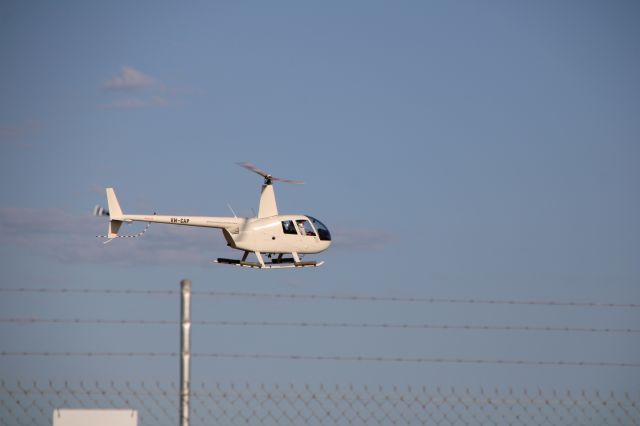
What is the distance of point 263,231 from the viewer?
39.2 meters

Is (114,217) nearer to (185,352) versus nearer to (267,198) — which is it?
(267,198)

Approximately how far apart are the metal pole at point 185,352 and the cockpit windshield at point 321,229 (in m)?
30.6

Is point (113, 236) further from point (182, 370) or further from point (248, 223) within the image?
point (182, 370)

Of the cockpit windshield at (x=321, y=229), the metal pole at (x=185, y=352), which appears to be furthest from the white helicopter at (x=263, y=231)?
the metal pole at (x=185, y=352)

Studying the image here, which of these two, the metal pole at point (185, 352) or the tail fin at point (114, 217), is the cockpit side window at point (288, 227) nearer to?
the tail fin at point (114, 217)

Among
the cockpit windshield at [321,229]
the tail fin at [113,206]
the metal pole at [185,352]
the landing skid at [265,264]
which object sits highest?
the tail fin at [113,206]

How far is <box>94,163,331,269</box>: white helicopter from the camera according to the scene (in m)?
38.8

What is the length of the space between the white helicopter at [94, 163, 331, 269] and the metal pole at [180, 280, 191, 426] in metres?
28.8

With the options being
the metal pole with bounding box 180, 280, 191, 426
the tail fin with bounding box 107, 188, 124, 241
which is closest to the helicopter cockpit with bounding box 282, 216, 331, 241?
the tail fin with bounding box 107, 188, 124, 241

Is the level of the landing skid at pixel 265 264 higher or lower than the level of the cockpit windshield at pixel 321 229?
lower

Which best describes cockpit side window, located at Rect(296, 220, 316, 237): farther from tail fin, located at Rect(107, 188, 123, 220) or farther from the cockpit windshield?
tail fin, located at Rect(107, 188, 123, 220)

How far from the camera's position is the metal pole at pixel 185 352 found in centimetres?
977

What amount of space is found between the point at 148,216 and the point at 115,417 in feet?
96.2

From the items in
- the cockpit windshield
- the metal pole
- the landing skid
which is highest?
the cockpit windshield
